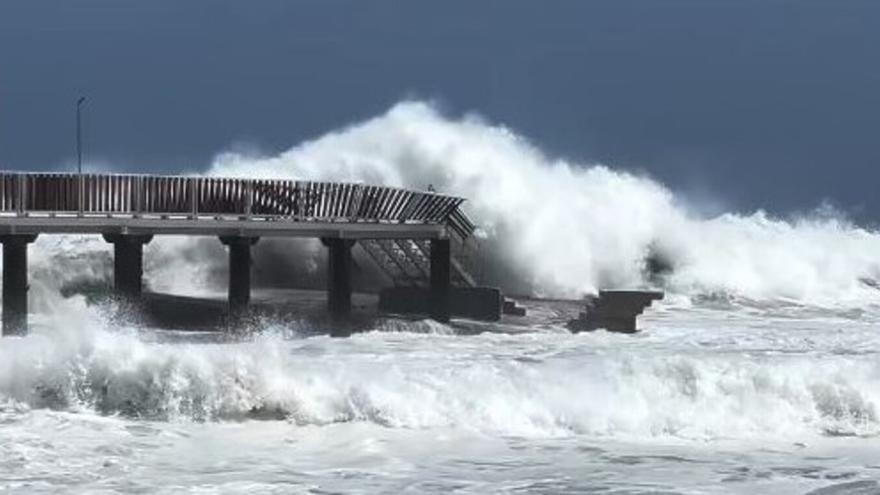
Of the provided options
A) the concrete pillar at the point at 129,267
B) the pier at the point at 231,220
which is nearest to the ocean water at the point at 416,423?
the pier at the point at 231,220

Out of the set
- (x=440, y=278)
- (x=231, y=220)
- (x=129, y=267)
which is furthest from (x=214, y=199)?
(x=440, y=278)

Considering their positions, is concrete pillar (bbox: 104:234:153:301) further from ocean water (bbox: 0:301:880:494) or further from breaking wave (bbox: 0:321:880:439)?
breaking wave (bbox: 0:321:880:439)

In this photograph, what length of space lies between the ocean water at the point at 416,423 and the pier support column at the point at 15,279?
402 centimetres

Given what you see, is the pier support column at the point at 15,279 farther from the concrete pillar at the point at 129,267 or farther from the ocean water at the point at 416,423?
the ocean water at the point at 416,423

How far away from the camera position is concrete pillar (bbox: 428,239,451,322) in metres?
28.2

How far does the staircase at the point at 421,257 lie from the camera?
29.1m

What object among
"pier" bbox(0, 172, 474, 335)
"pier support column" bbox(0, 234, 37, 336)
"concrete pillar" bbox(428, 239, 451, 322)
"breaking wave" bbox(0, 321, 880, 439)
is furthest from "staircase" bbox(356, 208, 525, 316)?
"breaking wave" bbox(0, 321, 880, 439)

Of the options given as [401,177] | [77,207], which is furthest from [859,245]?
[77,207]

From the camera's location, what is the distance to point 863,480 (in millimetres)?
12484

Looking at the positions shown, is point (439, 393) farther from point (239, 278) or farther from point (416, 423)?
point (239, 278)

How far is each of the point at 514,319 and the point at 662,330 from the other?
136 inches

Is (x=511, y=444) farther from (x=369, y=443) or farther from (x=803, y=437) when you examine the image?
(x=803, y=437)

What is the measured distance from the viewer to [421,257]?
3033cm

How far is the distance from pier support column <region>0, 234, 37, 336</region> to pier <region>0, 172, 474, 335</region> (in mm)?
17
